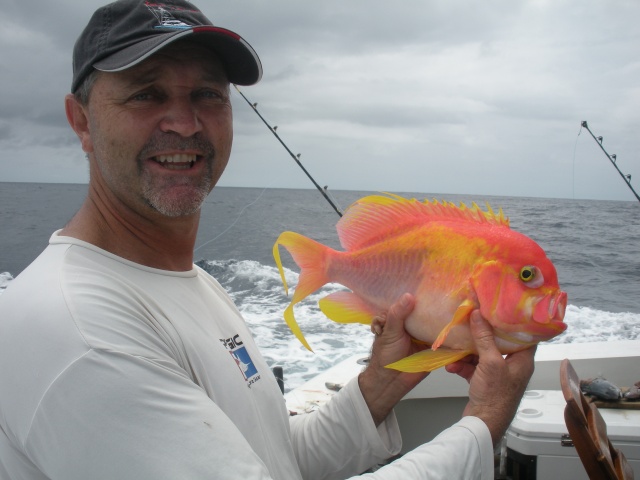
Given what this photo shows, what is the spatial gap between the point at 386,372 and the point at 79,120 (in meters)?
1.46

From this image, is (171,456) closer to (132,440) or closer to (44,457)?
(132,440)

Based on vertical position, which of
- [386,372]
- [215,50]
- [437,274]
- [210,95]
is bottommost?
[386,372]

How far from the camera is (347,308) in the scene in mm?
1981

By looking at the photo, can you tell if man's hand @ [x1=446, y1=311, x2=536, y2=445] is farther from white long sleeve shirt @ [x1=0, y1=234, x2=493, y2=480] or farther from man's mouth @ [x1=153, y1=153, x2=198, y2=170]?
man's mouth @ [x1=153, y1=153, x2=198, y2=170]

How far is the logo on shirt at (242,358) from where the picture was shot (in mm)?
1689

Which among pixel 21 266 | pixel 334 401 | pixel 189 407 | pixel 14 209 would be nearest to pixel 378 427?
pixel 334 401

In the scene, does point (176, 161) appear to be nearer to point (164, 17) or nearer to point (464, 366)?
point (164, 17)

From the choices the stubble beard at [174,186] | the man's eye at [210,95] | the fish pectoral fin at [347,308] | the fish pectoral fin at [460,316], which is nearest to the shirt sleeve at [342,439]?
the fish pectoral fin at [347,308]

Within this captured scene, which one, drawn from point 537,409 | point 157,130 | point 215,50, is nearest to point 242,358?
point 157,130

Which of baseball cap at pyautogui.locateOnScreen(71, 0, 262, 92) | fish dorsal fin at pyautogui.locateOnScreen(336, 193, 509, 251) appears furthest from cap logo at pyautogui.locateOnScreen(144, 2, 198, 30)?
fish dorsal fin at pyautogui.locateOnScreen(336, 193, 509, 251)

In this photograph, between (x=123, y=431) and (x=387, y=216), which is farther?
(x=387, y=216)

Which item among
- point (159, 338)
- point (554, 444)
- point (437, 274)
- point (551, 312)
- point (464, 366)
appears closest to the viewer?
point (159, 338)

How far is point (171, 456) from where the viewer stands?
46.3 inches

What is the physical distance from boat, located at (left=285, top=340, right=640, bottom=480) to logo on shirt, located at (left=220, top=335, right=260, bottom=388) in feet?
5.83
